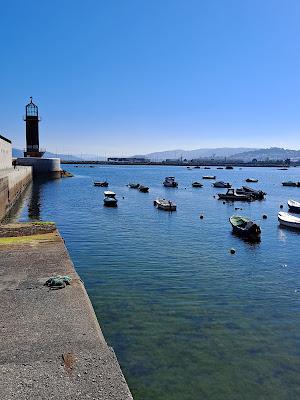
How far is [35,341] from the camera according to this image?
35.7ft

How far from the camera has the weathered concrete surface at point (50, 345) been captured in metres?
8.66

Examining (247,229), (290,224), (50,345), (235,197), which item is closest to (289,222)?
(290,224)

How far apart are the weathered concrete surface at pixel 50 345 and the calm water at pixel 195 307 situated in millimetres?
1859

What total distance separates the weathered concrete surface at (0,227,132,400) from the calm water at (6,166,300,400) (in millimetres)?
1859

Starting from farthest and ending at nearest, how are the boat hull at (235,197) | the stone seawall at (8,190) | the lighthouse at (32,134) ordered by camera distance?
the lighthouse at (32,134) → the boat hull at (235,197) → the stone seawall at (8,190)

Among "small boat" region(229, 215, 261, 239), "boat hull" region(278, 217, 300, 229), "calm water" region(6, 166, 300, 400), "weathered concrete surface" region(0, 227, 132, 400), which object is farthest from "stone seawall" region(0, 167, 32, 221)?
"boat hull" region(278, 217, 300, 229)

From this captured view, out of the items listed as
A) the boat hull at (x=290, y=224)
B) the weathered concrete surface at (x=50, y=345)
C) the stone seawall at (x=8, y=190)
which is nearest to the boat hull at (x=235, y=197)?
the boat hull at (x=290, y=224)

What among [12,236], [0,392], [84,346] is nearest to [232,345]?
[84,346]

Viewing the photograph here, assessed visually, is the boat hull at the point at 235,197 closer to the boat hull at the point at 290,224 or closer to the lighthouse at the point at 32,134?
the boat hull at the point at 290,224

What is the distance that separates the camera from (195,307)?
688 inches

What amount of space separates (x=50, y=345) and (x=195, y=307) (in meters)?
8.24

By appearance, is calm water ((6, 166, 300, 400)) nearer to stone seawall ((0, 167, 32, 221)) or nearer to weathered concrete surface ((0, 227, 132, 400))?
weathered concrete surface ((0, 227, 132, 400))

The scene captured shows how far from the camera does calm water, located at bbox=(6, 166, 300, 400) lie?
39.3ft

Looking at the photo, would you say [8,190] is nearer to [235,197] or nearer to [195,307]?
[195,307]
